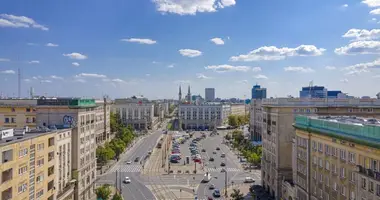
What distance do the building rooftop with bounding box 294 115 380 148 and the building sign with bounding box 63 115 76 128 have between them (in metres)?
39.1

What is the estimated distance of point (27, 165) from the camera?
145 ft

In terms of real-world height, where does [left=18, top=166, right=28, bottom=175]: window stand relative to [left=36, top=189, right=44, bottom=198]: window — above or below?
above

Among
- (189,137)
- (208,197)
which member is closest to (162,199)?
(208,197)

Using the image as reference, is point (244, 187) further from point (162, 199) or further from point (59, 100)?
point (59, 100)

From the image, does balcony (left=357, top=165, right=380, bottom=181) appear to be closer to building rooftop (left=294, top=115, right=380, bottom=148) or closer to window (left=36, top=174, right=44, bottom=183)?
building rooftop (left=294, top=115, right=380, bottom=148)

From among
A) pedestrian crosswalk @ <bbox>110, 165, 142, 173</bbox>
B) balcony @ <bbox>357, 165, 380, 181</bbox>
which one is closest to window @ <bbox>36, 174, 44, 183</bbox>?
balcony @ <bbox>357, 165, 380, 181</bbox>

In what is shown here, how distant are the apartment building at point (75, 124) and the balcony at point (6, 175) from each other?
81.3 feet

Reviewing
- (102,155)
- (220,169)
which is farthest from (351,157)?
(102,155)

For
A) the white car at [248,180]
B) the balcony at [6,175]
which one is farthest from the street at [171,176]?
the balcony at [6,175]

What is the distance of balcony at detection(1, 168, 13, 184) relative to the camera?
38150 mm

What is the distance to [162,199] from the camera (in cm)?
7250

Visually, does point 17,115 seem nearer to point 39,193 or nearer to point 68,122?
point 68,122

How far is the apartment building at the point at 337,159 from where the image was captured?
36250mm

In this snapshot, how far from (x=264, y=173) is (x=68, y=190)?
40746mm
